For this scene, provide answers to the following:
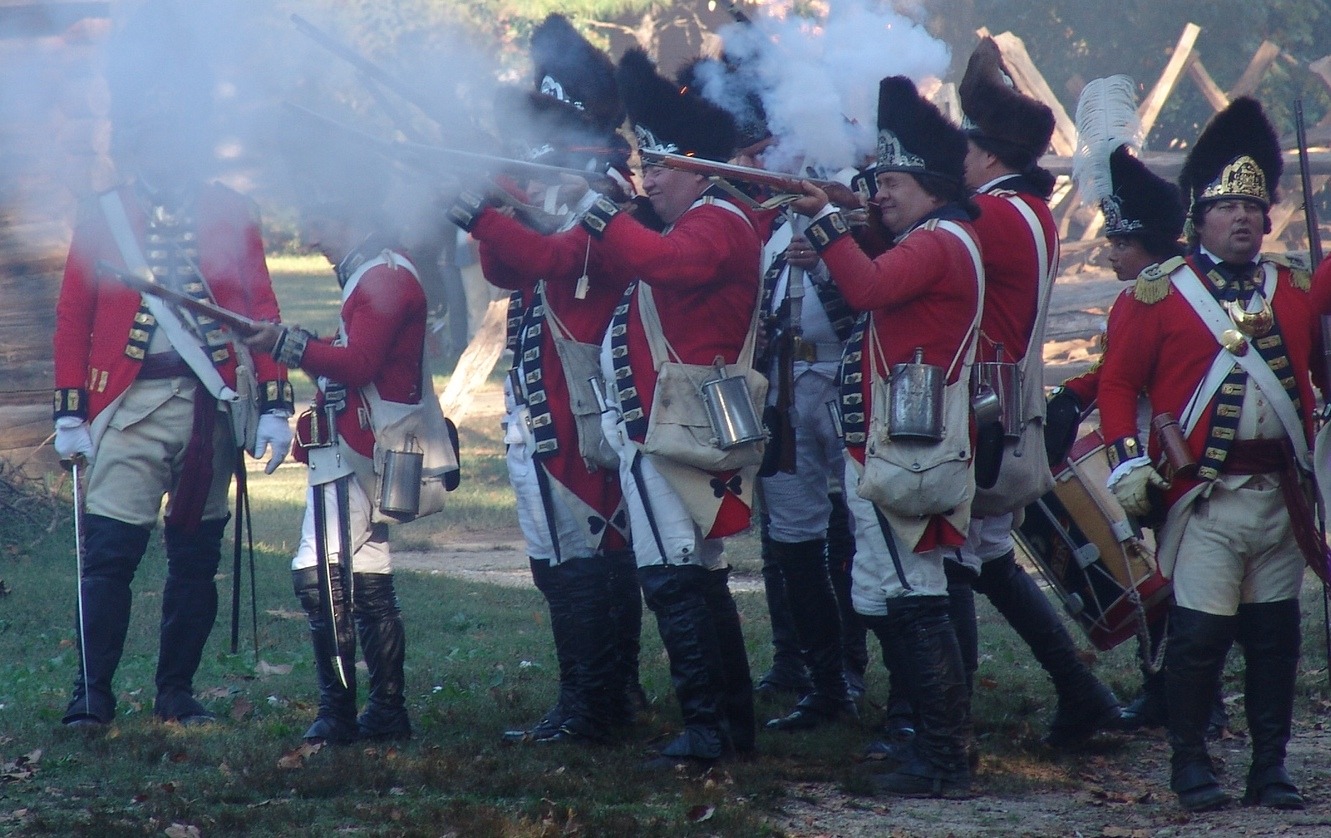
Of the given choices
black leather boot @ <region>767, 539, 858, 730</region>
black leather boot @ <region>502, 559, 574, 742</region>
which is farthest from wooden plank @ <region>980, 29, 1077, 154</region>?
black leather boot @ <region>502, 559, 574, 742</region>

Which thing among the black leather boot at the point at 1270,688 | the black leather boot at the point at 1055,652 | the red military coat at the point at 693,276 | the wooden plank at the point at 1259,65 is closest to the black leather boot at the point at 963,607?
the black leather boot at the point at 1055,652

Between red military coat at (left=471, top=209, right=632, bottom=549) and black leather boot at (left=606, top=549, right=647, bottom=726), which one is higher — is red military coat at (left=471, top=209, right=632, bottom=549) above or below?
above

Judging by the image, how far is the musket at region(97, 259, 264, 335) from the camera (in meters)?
5.43

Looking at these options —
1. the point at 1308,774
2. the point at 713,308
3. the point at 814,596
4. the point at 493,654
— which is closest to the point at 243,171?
the point at 713,308

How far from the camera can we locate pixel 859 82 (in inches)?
222

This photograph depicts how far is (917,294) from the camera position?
15.6ft

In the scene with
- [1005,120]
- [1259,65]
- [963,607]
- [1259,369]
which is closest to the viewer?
[1259,369]

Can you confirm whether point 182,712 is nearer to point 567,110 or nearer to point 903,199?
point 567,110

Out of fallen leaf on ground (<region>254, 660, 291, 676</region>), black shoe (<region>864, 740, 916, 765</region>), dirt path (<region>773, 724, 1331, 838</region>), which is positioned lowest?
dirt path (<region>773, 724, 1331, 838</region>)

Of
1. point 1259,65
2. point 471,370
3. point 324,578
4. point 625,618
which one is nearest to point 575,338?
point 625,618

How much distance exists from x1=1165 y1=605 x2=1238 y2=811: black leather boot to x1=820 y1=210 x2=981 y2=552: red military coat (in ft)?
2.34

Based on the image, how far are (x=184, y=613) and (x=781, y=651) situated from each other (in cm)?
233

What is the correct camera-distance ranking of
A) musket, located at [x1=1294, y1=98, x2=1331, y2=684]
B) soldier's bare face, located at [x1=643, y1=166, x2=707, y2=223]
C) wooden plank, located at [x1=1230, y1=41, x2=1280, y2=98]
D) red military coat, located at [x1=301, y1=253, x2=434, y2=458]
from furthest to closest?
wooden plank, located at [x1=1230, y1=41, x2=1280, y2=98], red military coat, located at [x1=301, y1=253, x2=434, y2=458], soldier's bare face, located at [x1=643, y1=166, x2=707, y2=223], musket, located at [x1=1294, y1=98, x2=1331, y2=684]

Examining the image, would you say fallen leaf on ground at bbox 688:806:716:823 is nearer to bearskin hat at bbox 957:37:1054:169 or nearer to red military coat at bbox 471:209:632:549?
red military coat at bbox 471:209:632:549
